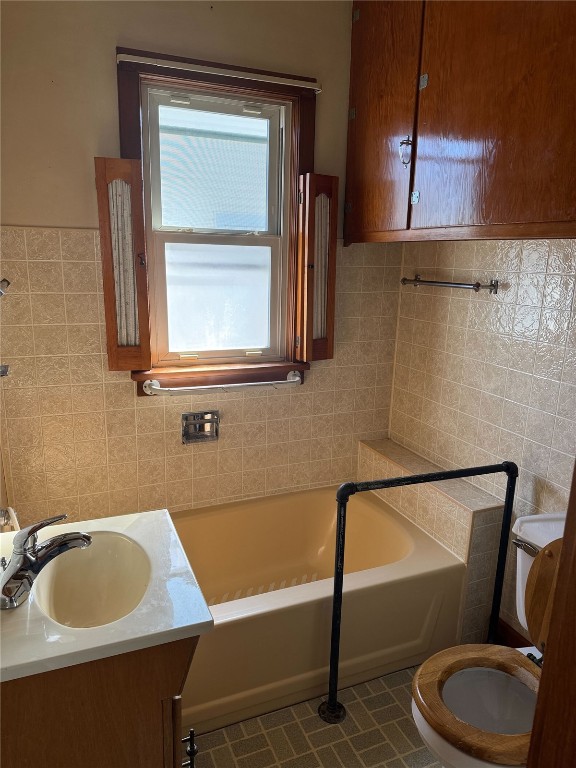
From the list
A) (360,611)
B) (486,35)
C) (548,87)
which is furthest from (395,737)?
(486,35)

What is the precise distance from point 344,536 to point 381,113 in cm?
165

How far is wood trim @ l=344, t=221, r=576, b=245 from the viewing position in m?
1.41

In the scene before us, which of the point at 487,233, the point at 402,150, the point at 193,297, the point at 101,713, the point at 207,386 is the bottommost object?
the point at 101,713

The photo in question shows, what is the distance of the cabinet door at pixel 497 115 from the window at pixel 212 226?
23.6 inches

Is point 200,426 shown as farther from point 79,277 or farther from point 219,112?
point 219,112

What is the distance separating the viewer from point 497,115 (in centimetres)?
155

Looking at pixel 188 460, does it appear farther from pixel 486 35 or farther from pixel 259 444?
pixel 486 35

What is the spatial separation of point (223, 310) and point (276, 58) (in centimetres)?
105

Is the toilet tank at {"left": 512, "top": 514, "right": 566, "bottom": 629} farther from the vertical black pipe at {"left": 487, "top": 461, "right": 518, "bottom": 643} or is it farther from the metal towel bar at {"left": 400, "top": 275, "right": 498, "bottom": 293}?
the metal towel bar at {"left": 400, "top": 275, "right": 498, "bottom": 293}

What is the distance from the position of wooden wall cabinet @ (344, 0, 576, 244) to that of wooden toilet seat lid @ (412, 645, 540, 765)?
1248 mm

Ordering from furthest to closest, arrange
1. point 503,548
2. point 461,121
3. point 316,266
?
point 316,266, point 503,548, point 461,121

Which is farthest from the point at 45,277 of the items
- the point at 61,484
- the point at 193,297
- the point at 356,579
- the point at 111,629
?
the point at 356,579

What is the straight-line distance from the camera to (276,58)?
216cm

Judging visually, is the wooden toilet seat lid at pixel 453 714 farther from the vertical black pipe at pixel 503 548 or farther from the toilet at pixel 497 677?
the vertical black pipe at pixel 503 548
